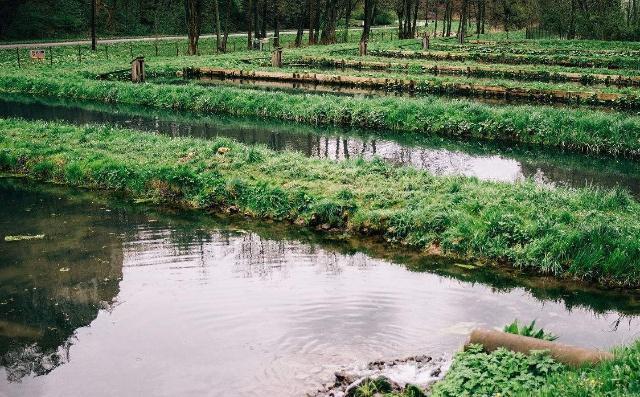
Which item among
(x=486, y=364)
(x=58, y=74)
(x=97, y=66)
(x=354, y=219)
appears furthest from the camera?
(x=97, y=66)

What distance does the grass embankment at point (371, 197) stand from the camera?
43.0ft

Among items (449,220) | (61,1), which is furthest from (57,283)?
(61,1)

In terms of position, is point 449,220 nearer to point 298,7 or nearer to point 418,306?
point 418,306

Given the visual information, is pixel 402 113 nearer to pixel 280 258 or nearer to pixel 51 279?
pixel 280 258

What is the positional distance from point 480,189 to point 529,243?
116 inches

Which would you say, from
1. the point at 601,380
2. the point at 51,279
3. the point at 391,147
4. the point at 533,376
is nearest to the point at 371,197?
the point at 51,279

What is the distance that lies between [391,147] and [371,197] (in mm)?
8417

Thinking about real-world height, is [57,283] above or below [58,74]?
below

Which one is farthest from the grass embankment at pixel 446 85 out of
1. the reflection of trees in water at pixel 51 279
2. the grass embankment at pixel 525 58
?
the reflection of trees in water at pixel 51 279

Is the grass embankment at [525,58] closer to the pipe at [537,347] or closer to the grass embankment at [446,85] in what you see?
the grass embankment at [446,85]

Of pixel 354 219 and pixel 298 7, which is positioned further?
pixel 298 7

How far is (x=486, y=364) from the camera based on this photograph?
8141mm

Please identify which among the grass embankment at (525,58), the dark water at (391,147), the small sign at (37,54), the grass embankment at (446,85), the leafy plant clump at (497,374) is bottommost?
the leafy plant clump at (497,374)

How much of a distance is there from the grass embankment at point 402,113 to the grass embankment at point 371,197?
8086 millimetres
